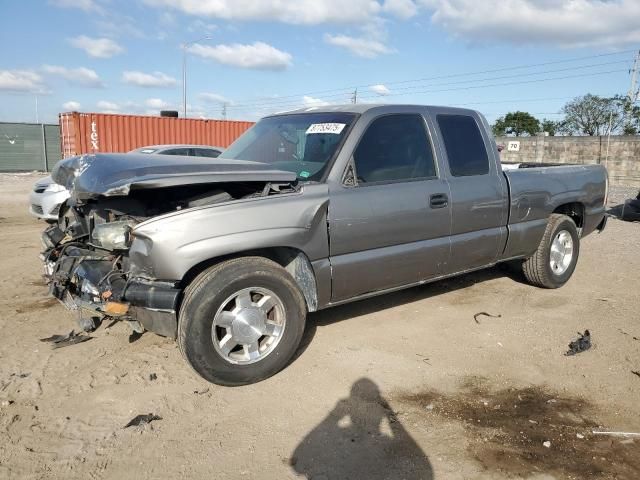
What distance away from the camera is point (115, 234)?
3570mm

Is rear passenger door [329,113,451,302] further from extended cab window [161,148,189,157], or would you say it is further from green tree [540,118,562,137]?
green tree [540,118,562,137]

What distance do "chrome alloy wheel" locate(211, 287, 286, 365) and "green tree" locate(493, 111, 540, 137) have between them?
52106 millimetres

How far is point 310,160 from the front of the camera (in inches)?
163

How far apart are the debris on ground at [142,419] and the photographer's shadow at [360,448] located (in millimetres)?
925

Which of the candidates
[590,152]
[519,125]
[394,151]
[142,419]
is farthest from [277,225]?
[519,125]

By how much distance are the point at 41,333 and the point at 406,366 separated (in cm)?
303

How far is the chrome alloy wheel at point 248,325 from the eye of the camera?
345 cm

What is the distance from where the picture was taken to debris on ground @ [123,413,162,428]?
3.10m

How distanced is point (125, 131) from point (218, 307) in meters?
16.4

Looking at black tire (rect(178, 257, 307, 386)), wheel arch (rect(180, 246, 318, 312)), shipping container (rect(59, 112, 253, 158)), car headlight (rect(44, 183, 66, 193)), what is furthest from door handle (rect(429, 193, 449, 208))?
shipping container (rect(59, 112, 253, 158))

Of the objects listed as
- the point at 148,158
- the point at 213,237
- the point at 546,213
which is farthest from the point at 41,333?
the point at 546,213

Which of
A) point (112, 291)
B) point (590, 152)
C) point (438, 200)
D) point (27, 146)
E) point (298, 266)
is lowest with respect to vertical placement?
point (112, 291)

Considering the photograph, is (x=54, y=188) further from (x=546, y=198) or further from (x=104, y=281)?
(x=546, y=198)

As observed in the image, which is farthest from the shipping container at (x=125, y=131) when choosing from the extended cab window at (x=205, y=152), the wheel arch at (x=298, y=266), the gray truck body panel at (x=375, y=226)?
the wheel arch at (x=298, y=266)
